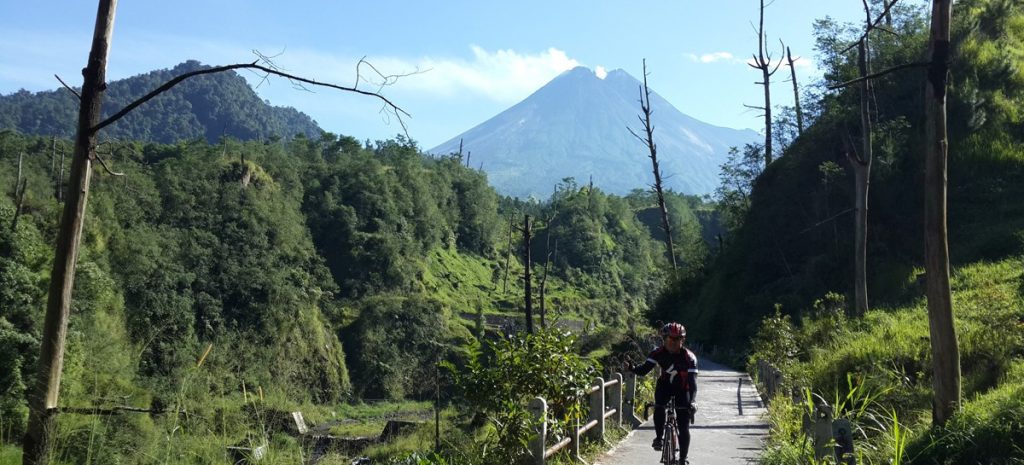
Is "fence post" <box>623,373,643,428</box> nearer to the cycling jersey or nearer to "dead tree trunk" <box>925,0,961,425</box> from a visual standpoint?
the cycling jersey

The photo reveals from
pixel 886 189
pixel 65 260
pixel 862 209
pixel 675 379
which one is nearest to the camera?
pixel 65 260

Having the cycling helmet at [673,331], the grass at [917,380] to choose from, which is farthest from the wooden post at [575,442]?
the grass at [917,380]

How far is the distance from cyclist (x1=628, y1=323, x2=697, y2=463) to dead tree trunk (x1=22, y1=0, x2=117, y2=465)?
524 centimetres

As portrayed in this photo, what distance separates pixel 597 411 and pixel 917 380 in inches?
231

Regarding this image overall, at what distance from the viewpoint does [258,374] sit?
58.5 metres

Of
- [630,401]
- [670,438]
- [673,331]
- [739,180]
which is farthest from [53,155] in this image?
[670,438]

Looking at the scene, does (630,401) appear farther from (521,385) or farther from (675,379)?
(521,385)

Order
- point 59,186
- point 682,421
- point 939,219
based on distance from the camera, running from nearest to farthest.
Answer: point 682,421 → point 939,219 → point 59,186

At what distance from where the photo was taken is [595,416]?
32.7ft

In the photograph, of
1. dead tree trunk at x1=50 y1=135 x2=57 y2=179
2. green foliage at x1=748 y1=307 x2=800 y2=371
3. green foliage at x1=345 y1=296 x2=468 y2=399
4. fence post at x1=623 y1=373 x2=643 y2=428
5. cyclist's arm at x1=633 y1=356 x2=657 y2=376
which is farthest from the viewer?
green foliage at x1=345 y1=296 x2=468 y2=399

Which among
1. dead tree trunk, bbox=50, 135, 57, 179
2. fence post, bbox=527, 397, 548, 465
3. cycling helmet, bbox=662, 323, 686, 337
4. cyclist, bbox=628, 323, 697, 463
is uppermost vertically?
dead tree trunk, bbox=50, 135, 57, 179

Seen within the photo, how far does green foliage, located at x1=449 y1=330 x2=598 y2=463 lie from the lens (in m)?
7.11

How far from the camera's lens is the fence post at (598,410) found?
9.95m

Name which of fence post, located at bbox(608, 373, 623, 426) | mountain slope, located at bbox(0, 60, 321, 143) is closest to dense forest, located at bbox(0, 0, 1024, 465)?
fence post, located at bbox(608, 373, 623, 426)
